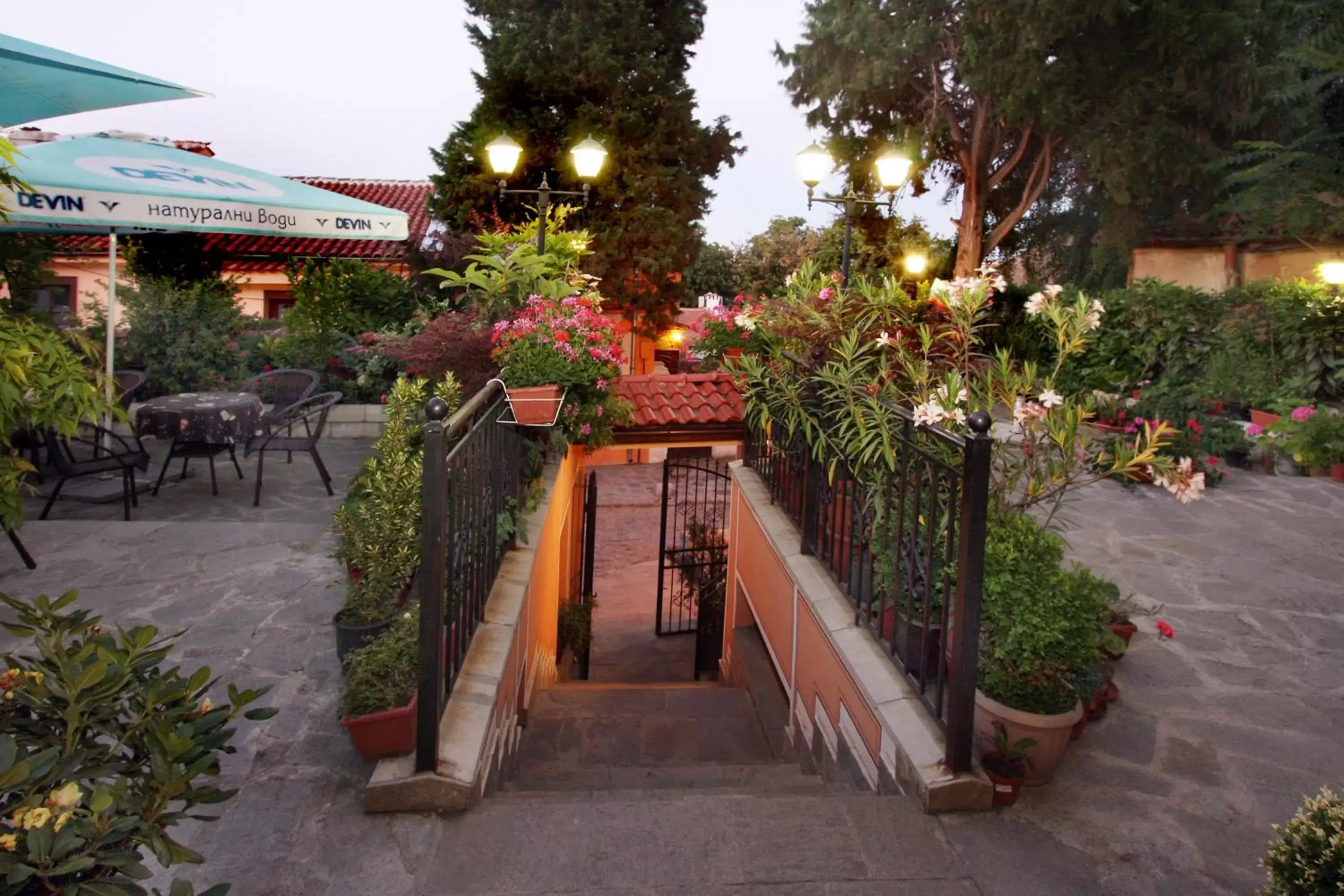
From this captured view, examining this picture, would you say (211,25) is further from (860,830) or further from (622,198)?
(860,830)

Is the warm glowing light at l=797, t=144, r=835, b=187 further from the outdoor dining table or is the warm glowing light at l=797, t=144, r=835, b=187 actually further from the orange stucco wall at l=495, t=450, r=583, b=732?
the outdoor dining table

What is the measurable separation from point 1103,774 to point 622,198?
13568 millimetres

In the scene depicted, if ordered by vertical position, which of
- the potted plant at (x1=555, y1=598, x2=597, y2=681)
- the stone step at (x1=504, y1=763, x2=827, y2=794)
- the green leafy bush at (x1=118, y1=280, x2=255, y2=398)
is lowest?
the potted plant at (x1=555, y1=598, x2=597, y2=681)

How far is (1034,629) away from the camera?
3025mm

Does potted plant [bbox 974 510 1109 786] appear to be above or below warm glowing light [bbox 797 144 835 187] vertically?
below

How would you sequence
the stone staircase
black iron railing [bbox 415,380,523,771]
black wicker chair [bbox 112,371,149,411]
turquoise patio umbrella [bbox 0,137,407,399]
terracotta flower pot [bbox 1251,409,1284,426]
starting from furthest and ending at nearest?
terracotta flower pot [bbox 1251,409,1284,426]
black wicker chair [bbox 112,371,149,411]
turquoise patio umbrella [bbox 0,137,407,399]
the stone staircase
black iron railing [bbox 415,380,523,771]

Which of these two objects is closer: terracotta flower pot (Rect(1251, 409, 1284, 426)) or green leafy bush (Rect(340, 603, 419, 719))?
green leafy bush (Rect(340, 603, 419, 719))

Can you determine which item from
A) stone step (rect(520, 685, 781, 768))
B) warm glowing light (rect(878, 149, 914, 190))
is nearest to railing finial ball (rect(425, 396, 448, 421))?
stone step (rect(520, 685, 781, 768))

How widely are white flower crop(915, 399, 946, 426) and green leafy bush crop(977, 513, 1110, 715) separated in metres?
0.51

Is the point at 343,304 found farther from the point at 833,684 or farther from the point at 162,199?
the point at 833,684

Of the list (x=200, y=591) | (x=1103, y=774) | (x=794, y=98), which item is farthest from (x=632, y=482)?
(x=1103, y=774)

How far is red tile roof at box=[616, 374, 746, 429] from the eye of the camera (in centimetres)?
717

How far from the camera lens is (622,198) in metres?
15.5

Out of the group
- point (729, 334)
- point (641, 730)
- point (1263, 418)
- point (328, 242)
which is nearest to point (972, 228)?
point (1263, 418)
